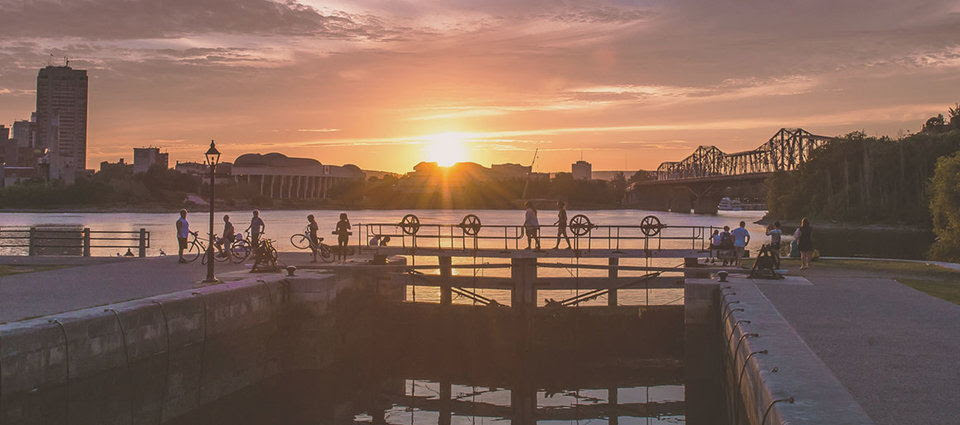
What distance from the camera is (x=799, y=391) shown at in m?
9.85

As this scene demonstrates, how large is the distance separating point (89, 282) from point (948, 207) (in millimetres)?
55189

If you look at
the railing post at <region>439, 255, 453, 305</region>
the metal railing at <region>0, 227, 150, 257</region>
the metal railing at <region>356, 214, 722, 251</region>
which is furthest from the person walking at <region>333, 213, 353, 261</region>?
the metal railing at <region>0, 227, 150, 257</region>

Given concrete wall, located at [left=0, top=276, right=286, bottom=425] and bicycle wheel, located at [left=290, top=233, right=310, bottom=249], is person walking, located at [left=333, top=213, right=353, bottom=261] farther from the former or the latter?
concrete wall, located at [left=0, top=276, right=286, bottom=425]

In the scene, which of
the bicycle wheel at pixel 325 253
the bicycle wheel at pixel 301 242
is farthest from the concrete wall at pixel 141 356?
the bicycle wheel at pixel 301 242

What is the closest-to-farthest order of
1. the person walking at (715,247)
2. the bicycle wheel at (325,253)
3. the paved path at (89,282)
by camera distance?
the paved path at (89,282)
the bicycle wheel at (325,253)
the person walking at (715,247)

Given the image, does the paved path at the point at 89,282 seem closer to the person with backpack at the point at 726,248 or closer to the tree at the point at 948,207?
the person with backpack at the point at 726,248

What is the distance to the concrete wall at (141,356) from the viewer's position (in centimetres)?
1372

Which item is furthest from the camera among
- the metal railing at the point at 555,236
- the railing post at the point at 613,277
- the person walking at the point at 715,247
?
the metal railing at the point at 555,236

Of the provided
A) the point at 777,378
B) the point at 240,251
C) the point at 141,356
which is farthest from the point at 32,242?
the point at 777,378

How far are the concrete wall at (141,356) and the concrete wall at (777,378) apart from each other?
1139 centimetres

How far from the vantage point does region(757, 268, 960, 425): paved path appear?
10.3 metres

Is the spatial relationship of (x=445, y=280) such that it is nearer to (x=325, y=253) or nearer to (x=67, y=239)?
(x=325, y=253)

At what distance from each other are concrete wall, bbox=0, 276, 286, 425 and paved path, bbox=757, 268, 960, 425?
12572 millimetres

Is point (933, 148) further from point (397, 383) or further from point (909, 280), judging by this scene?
point (397, 383)
